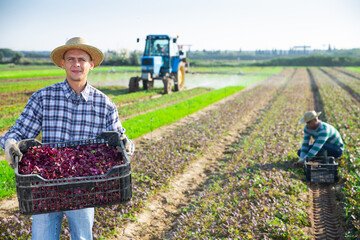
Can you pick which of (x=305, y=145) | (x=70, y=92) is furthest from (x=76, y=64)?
(x=305, y=145)

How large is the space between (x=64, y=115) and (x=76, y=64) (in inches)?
18.8

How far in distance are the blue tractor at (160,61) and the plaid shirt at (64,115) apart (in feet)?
51.6

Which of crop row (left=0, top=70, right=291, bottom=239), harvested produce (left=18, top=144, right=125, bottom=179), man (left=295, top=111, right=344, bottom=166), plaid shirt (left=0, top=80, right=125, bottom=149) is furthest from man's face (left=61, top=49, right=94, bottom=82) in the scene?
man (left=295, top=111, right=344, bottom=166)

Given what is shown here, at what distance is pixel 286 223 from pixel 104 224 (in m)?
2.67

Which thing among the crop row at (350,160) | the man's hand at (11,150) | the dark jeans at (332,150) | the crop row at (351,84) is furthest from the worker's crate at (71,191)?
the crop row at (351,84)

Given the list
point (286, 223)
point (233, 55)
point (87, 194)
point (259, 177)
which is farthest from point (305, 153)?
point (233, 55)

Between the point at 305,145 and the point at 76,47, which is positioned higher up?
the point at 76,47

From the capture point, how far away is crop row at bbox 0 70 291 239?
4434 millimetres

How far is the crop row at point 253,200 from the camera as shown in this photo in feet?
14.3

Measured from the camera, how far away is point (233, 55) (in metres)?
125

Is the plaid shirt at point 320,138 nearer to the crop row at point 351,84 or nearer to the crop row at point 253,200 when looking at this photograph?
the crop row at point 253,200

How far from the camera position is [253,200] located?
17.3ft

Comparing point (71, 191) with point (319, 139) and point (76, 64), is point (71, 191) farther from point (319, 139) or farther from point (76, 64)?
point (319, 139)

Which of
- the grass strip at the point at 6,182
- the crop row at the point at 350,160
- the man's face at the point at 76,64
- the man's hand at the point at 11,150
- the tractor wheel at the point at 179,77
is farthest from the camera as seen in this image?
the tractor wheel at the point at 179,77
